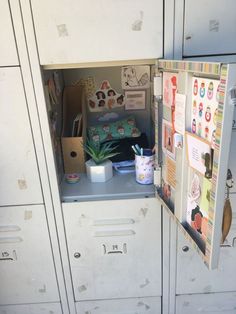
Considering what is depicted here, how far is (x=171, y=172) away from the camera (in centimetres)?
106

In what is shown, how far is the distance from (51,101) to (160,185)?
64 centimetres

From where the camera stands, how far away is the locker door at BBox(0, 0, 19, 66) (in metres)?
0.98

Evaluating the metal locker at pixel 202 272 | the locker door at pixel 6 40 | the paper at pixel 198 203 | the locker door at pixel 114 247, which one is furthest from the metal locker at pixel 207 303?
the locker door at pixel 6 40

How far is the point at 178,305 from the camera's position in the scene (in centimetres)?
148

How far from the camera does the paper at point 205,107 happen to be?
2.35 ft

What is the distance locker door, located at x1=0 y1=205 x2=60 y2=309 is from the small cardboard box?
1.03 feet

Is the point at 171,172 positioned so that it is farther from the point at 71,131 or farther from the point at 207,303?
the point at 207,303

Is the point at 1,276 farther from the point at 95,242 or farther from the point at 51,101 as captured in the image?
the point at 51,101

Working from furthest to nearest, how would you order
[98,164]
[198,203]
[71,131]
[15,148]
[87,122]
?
1. [87,122]
2. [71,131]
3. [98,164]
4. [15,148]
5. [198,203]

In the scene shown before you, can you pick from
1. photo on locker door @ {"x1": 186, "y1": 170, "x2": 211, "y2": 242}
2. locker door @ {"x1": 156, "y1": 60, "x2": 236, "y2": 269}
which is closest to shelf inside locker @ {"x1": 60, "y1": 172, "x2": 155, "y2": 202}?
locker door @ {"x1": 156, "y1": 60, "x2": 236, "y2": 269}

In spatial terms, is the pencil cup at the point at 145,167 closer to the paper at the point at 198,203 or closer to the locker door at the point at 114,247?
the locker door at the point at 114,247

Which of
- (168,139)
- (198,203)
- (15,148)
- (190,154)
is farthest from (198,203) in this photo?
→ (15,148)

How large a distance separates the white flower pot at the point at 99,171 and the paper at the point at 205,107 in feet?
2.00

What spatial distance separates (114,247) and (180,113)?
74 cm
